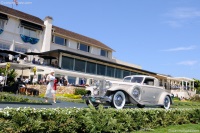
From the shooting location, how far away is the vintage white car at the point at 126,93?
11500 mm

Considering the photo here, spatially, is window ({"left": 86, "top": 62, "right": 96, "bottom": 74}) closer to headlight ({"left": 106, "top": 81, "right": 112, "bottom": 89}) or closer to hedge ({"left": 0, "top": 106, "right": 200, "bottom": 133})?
headlight ({"left": 106, "top": 81, "right": 112, "bottom": 89})

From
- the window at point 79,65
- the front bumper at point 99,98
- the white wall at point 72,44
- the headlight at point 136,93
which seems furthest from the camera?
the white wall at point 72,44

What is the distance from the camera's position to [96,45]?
48.1 m

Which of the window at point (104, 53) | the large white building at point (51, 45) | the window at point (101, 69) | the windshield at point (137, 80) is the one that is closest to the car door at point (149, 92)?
the windshield at point (137, 80)

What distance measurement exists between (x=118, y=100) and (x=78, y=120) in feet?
16.1

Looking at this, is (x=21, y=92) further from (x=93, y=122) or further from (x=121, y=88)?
(x=93, y=122)

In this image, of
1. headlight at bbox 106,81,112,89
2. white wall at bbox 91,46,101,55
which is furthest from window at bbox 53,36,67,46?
headlight at bbox 106,81,112,89

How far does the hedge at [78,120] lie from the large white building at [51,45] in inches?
861

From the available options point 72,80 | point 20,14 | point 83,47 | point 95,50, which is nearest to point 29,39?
point 20,14

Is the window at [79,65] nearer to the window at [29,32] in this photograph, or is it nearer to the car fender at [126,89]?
the window at [29,32]

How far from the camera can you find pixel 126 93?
39.5 feet

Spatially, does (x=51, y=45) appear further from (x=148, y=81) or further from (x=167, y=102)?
(x=167, y=102)

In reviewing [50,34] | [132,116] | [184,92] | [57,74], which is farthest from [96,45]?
[132,116]

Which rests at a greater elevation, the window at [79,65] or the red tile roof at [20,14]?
the red tile roof at [20,14]
